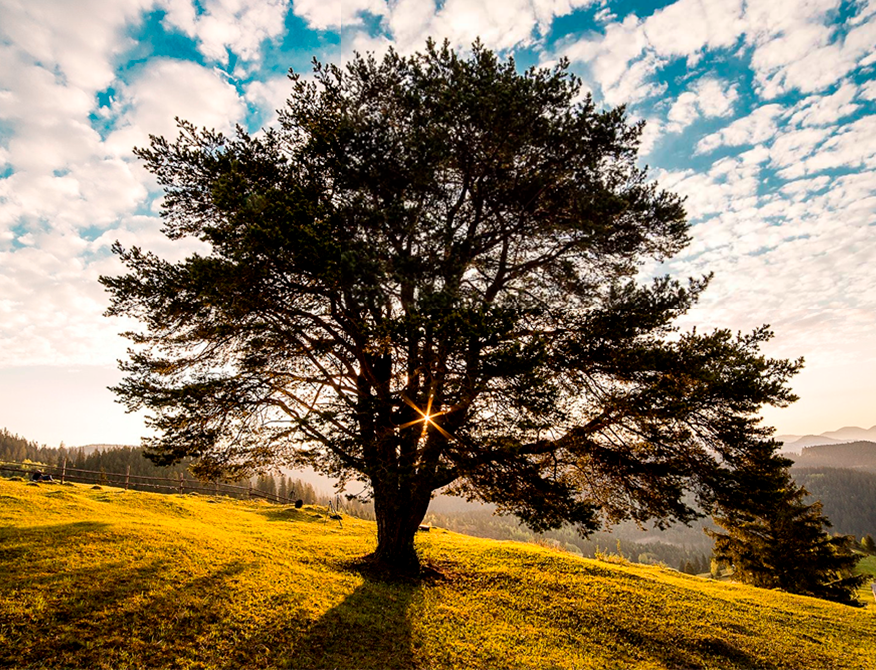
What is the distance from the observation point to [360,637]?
8305mm

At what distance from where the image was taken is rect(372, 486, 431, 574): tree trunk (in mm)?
12742

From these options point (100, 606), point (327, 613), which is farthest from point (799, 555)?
point (100, 606)

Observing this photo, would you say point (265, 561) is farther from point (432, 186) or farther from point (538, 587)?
point (432, 186)

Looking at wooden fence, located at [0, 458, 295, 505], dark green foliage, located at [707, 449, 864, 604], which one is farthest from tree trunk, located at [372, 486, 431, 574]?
dark green foliage, located at [707, 449, 864, 604]

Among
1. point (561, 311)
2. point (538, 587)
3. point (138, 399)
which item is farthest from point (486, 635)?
point (138, 399)

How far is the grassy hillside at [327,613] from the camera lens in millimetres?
6984

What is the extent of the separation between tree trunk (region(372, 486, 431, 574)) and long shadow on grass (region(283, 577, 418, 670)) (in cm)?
202

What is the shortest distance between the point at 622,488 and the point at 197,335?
1222 centimetres

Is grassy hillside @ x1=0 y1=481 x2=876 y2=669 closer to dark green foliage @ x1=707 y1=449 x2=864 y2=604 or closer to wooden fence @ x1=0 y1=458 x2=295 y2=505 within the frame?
dark green foliage @ x1=707 y1=449 x2=864 y2=604

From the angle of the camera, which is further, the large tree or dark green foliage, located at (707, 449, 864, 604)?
dark green foliage, located at (707, 449, 864, 604)

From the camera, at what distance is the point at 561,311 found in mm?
11633

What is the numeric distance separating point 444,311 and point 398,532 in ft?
25.0

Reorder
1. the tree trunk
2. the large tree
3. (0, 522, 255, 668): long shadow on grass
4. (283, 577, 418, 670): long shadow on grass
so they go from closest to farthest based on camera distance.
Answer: (0, 522, 255, 668): long shadow on grass, (283, 577, 418, 670): long shadow on grass, the large tree, the tree trunk

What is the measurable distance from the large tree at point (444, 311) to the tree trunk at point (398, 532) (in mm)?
92
